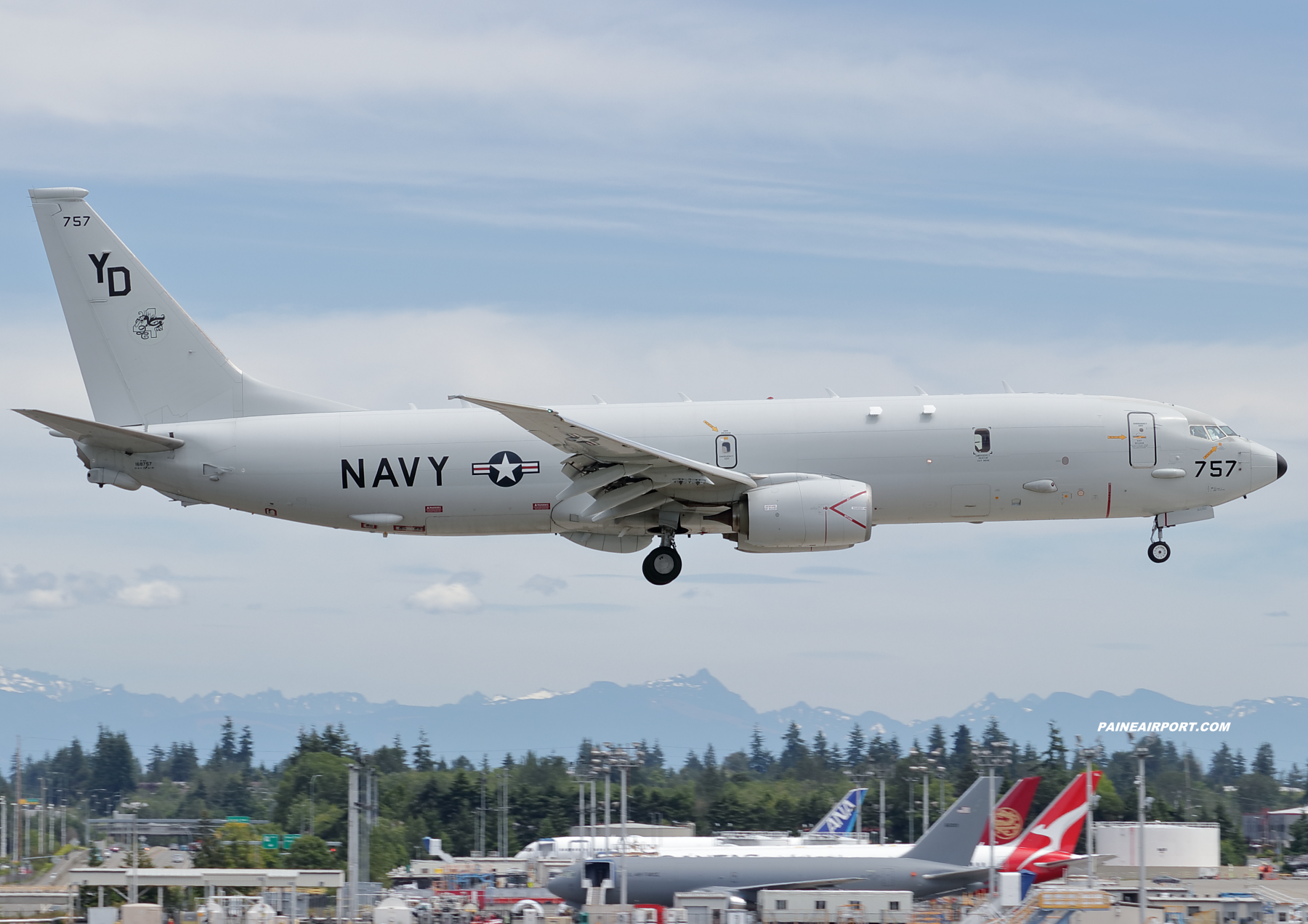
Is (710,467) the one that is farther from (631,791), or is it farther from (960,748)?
(960,748)

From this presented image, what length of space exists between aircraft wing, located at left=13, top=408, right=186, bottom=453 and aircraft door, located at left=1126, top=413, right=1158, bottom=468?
26.0 metres

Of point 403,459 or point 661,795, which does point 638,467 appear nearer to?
point 403,459

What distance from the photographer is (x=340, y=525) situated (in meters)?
41.2

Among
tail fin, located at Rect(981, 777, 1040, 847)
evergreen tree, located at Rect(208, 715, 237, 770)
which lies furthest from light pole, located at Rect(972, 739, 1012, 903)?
evergreen tree, located at Rect(208, 715, 237, 770)

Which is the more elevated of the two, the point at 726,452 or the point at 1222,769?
the point at 726,452

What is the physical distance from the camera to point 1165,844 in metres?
87.8

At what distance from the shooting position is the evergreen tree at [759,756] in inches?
6973

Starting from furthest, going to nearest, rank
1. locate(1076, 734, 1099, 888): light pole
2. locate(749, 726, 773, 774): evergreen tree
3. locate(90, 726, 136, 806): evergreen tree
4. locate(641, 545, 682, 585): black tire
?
locate(90, 726, 136, 806): evergreen tree → locate(749, 726, 773, 774): evergreen tree → locate(1076, 734, 1099, 888): light pole → locate(641, 545, 682, 585): black tire

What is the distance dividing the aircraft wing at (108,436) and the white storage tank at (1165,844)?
6224 cm

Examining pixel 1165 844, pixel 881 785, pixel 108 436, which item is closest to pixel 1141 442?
pixel 108 436

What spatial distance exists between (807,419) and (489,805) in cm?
8992

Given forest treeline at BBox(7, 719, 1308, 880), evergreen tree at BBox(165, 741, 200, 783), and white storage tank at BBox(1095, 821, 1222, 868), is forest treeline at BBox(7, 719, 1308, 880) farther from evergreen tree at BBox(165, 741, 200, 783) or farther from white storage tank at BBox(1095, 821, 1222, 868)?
white storage tank at BBox(1095, 821, 1222, 868)

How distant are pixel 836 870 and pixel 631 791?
243ft

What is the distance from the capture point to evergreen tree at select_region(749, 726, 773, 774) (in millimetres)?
177125
